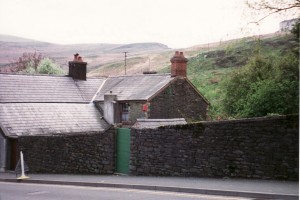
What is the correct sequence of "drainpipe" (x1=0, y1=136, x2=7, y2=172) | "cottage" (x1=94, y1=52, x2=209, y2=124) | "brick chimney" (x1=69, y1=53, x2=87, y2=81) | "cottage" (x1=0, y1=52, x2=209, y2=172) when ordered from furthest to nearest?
1. "brick chimney" (x1=69, y1=53, x2=87, y2=81)
2. "cottage" (x1=94, y1=52, x2=209, y2=124)
3. "cottage" (x1=0, y1=52, x2=209, y2=172)
4. "drainpipe" (x1=0, y1=136, x2=7, y2=172)

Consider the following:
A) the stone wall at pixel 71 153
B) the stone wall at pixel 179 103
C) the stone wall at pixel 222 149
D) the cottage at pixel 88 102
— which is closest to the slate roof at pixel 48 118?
the cottage at pixel 88 102

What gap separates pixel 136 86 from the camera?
102 ft

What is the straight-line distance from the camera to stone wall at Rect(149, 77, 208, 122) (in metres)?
29.3

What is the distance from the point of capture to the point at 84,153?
62.6 feet

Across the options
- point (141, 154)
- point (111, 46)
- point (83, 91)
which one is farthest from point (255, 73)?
point (111, 46)

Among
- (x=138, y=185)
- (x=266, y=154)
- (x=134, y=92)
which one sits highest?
(x=134, y=92)

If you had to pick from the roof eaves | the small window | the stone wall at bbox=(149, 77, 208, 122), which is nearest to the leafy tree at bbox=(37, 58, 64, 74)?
the small window

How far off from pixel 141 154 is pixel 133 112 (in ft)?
40.8

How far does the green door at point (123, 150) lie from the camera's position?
17594 millimetres

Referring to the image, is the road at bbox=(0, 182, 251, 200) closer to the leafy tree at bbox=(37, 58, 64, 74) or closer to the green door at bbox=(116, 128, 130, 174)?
the green door at bbox=(116, 128, 130, 174)

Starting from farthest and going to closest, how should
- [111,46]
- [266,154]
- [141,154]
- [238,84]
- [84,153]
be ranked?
1. [111,46]
2. [238,84]
3. [84,153]
4. [141,154]
5. [266,154]

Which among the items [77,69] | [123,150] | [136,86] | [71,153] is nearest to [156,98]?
[136,86]

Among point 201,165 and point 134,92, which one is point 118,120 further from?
point 201,165

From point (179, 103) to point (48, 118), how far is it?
9560 millimetres
